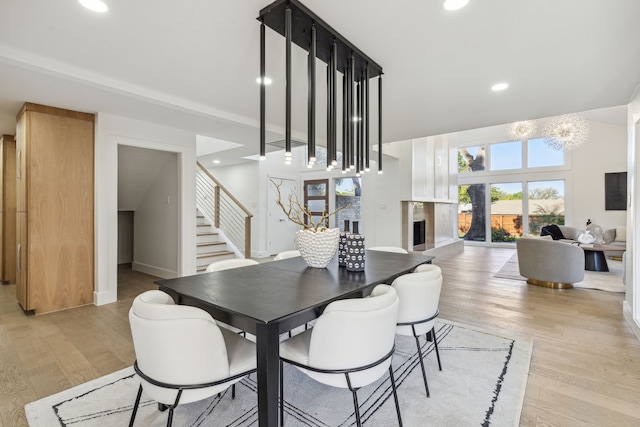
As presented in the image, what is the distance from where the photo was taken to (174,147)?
14.0ft

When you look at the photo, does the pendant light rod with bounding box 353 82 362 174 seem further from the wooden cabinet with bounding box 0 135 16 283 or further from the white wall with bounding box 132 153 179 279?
the wooden cabinet with bounding box 0 135 16 283

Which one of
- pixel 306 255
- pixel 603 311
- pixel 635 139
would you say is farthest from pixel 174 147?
pixel 603 311

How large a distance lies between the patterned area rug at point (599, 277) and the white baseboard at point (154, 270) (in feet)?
18.0

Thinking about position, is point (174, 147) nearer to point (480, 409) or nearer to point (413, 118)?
point (413, 118)

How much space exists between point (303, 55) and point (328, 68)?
0.90 feet

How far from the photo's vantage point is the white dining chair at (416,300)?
6.13 ft

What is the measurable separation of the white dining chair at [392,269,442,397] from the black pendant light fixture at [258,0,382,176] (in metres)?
1.03

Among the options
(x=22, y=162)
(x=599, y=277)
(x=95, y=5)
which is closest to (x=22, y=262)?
(x=22, y=162)

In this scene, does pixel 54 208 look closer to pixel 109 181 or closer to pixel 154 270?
pixel 109 181

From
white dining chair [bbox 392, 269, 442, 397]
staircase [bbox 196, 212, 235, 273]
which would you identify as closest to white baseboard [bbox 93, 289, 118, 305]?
staircase [bbox 196, 212, 235, 273]

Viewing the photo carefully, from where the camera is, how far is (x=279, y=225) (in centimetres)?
772

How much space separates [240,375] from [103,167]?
3432mm

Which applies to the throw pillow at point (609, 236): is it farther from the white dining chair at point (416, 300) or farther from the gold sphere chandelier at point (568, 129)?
the white dining chair at point (416, 300)

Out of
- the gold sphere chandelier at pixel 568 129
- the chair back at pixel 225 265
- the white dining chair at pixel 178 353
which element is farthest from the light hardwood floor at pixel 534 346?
the gold sphere chandelier at pixel 568 129
